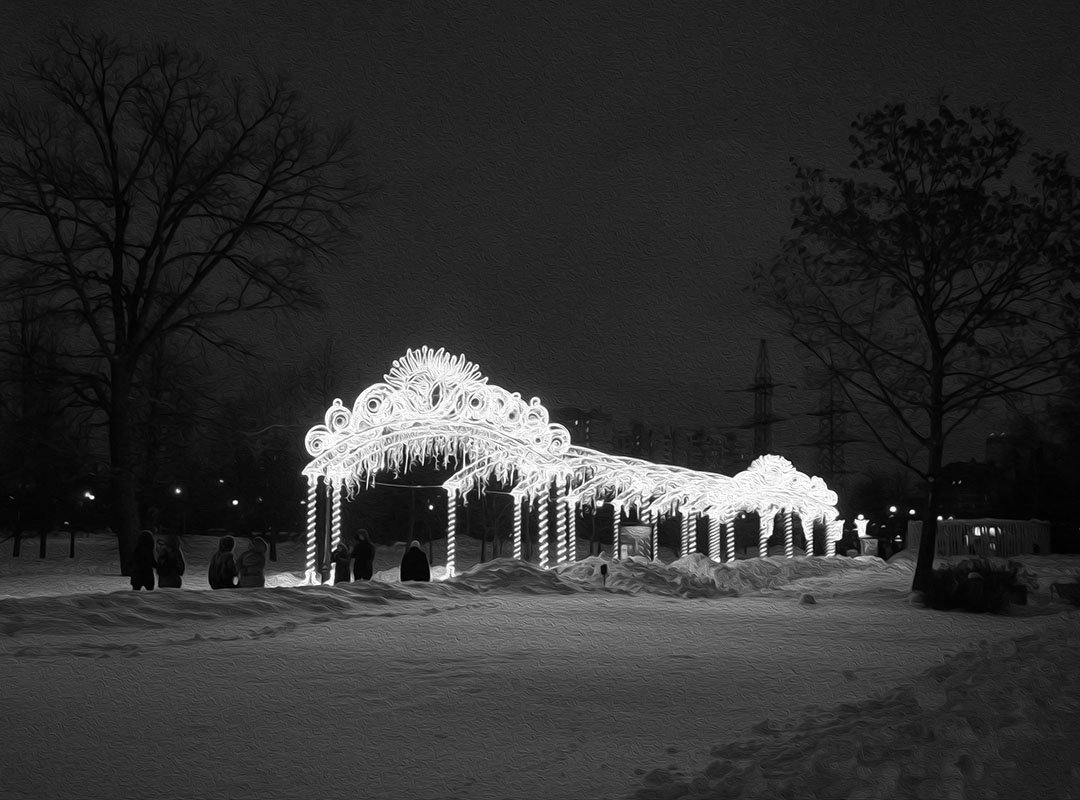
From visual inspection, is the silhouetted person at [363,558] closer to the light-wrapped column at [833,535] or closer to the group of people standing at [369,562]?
the group of people standing at [369,562]

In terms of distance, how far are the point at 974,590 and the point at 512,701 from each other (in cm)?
1086

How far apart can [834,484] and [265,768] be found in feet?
218

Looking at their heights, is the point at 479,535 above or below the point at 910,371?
below

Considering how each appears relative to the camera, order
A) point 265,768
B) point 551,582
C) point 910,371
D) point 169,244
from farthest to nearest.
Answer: point 169,244 → point 910,371 → point 551,582 → point 265,768

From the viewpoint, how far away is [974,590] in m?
15.3

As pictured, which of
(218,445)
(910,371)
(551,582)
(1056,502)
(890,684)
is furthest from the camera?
(1056,502)

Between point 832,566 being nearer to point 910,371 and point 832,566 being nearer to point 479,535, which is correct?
point 910,371

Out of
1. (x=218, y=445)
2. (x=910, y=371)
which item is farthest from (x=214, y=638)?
(x=218, y=445)

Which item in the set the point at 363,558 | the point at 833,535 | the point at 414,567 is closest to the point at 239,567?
the point at 363,558

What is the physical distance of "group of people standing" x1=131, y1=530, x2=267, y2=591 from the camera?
14.8 m

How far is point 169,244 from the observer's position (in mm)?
22172

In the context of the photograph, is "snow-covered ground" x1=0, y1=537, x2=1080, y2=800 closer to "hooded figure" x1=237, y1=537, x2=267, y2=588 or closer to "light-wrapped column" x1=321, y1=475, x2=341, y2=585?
"hooded figure" x1=237, y1=537, x2=267, y2=588

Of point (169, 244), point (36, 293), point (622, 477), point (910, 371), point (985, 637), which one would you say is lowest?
point (985, 637)

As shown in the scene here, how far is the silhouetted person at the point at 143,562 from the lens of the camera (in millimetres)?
14719
